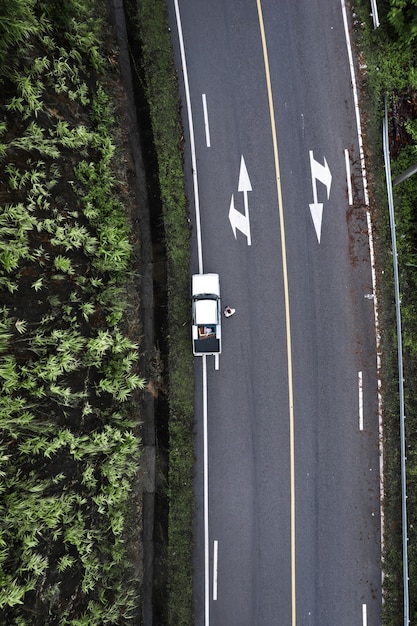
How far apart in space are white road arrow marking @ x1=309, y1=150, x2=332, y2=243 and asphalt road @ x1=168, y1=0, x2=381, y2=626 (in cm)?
10

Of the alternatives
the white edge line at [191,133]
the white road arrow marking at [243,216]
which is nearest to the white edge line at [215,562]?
the white edge line at [191,133]

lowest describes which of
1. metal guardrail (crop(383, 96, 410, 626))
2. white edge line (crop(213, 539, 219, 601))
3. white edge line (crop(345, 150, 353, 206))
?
white edge line (crop(213, 539, 219, 601))

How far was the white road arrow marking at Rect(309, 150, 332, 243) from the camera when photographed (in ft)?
47.0

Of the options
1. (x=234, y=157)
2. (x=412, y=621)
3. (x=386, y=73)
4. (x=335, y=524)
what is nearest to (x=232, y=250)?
(x=234, y=157)

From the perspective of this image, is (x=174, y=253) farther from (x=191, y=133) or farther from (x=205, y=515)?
(x=205, y=515)

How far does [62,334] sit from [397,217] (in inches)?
482

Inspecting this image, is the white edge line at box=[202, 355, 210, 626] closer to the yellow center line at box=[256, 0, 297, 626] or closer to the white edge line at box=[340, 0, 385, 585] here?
the yellow center line at box=[256, 0, 297, 626]

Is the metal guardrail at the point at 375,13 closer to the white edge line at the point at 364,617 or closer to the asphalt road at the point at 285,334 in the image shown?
the asphalt road at the point at 285,334

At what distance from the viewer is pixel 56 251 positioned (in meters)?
11.4

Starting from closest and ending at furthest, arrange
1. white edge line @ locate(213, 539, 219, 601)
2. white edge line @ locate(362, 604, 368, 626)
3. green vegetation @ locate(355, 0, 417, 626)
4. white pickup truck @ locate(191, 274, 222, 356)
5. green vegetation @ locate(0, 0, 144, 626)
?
green vegetation @ locate(0, 0, 144, 626) < white pickup truck @ locate(191, 274, 222, 356) < white edge line @ locate(362, 604, 368, 626) < white edge line @ locate(213, 539, 219, 601) < green vegetation @ locate(355, 0, 417, 626)

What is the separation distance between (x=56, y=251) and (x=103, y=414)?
5.25 m

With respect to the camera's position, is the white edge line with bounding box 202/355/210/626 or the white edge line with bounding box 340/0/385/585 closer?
the white edge line with bounding box 202/355/210/626

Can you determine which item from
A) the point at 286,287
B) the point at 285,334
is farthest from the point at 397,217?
the point at 285,334

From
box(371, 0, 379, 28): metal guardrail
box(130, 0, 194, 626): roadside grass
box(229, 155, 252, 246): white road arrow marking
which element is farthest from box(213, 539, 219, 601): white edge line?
box(371, 0, 379, 28): metal guardrail
